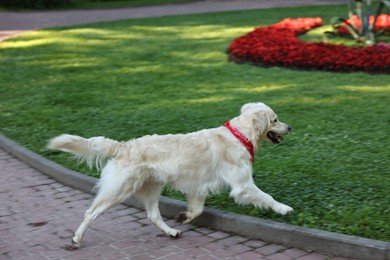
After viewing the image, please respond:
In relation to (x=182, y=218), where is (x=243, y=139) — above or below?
above

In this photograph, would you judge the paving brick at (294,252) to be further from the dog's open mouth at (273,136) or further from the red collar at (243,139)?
the dog's open mouth at (273,136)

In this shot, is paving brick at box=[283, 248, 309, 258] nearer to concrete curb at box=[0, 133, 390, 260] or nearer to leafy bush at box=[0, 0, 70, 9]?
concrete curb at box=[0, 133, 390, 260]

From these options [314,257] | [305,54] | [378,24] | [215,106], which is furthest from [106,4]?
[314,257]

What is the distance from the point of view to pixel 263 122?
18.1ft

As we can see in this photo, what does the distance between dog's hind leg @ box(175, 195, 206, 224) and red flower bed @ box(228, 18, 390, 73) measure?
24.7 feet

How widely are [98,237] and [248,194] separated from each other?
1.51m

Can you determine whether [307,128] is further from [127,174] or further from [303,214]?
[127,174]

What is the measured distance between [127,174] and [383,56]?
332 inches

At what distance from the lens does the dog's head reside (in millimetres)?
5523

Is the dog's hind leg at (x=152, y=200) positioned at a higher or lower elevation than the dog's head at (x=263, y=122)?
lower

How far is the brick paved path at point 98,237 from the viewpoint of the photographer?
16.7ft

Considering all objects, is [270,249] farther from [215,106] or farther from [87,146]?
[215,106]

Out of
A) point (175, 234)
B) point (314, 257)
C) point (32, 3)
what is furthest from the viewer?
point (32, 3)

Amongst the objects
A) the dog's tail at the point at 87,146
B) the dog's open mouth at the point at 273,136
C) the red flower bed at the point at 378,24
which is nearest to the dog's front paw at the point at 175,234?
the dog's tail at the point at 87,146
